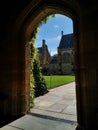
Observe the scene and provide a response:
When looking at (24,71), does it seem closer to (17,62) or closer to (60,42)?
(17,62)

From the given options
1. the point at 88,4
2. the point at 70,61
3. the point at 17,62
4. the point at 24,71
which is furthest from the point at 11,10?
the point at 70,61

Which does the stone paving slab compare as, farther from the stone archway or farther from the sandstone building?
the sandstone building

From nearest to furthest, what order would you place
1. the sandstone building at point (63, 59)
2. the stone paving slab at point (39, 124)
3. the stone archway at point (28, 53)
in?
1. the stone archway at point (28, 53)
2. the stone paving slab at point (39, 124)
3. the sandstone building at point (63, 59)

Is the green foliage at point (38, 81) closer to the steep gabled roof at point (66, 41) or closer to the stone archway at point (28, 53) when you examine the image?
the stone archway at point (28, 53)

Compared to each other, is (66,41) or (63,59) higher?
(66,41)

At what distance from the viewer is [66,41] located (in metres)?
44.2

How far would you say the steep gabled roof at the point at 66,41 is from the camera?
42.8 meters

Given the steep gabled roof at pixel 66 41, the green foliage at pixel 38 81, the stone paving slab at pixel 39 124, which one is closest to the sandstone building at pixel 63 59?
the steep gabled roof at pixel 66 41

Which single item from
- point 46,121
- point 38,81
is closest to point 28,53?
point 46,121

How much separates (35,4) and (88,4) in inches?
55.3

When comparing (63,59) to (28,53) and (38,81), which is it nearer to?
(38,81)

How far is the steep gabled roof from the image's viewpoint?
141 feet

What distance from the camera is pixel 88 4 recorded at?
2.62 m

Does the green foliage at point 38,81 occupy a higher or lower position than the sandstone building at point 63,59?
lower
